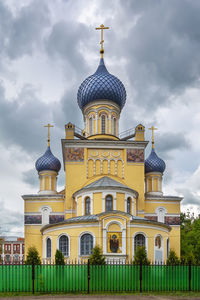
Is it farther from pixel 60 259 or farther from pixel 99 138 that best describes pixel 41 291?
pixel 99 138

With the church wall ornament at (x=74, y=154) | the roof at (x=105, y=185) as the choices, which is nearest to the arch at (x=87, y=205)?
the roof at (x=105, y=185)

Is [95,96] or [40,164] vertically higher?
[95,96]

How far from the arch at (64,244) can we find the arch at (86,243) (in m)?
1.11

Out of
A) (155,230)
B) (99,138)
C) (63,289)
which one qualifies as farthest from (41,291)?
(99,138)

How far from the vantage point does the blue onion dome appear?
118 feet

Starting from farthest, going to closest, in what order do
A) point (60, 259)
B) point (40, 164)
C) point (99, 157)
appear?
point (40, 164) → point (99, 157) → point (60, 259)

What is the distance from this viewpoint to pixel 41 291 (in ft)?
55.0

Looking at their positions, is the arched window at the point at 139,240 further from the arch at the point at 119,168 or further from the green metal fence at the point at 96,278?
the green metal fence at the point at 96,278

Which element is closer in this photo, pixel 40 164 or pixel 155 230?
pixel 155 230

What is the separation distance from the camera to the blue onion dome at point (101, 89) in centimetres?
3584

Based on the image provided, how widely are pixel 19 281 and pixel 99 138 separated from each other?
19.1m

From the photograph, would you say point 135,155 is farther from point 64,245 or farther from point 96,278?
point 96,278

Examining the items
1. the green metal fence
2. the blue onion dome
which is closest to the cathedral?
the blue onion dome

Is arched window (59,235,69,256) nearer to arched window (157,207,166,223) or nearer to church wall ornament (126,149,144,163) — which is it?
church wall ornament (126,149,144,163)
